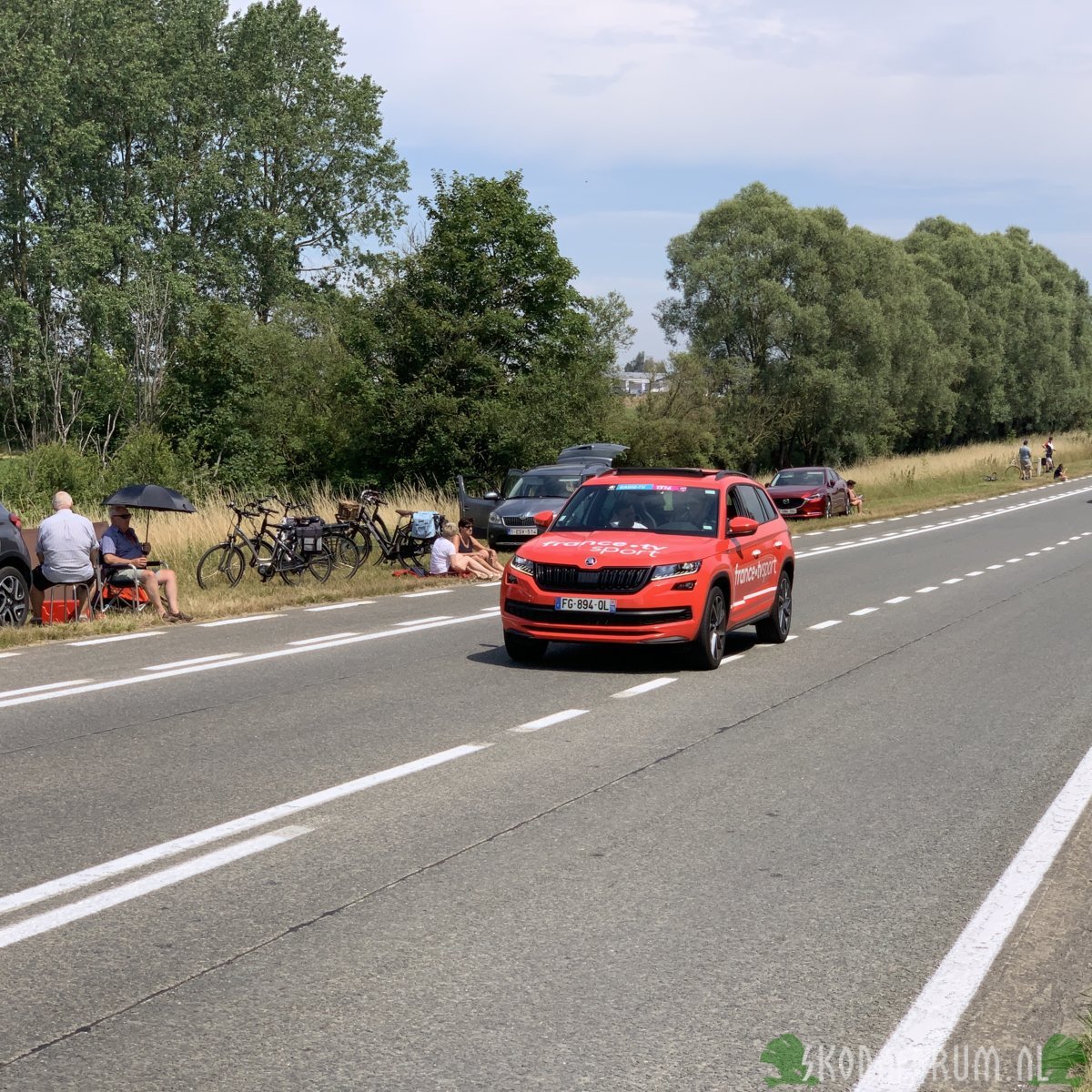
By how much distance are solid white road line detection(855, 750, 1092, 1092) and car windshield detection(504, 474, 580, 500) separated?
2098 centimetres

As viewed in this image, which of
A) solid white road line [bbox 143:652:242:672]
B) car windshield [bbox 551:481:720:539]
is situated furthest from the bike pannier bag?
car windshield [bbox 551:481:720:539]

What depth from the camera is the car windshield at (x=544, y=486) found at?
28.0 metres

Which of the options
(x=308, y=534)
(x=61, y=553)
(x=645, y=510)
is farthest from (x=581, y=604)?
(x=308, y=534)

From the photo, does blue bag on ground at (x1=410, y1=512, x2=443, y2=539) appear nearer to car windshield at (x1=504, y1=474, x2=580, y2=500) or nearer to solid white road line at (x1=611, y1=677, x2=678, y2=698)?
car windshield at (x1=504, y1=474, x2=580, y2=500)

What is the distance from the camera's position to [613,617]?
1239 cm

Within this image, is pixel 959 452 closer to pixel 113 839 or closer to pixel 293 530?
pixel 293 530

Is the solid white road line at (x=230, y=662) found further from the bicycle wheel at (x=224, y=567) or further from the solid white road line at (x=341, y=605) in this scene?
the bicycle wheel at (x=224, y=567)

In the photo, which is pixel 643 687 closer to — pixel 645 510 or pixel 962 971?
pixel 645 510

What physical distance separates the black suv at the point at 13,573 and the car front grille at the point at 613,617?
5733mm

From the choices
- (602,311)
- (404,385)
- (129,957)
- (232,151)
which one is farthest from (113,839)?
(602,311)

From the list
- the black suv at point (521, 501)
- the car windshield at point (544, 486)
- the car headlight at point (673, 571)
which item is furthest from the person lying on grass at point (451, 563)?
the car headlight at point (673, 571)

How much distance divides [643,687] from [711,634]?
1.26 metres

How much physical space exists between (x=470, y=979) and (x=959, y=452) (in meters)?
73.2

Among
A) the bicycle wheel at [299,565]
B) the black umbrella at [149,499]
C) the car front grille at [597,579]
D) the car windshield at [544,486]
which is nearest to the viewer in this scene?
the car front grille at [597,579]
